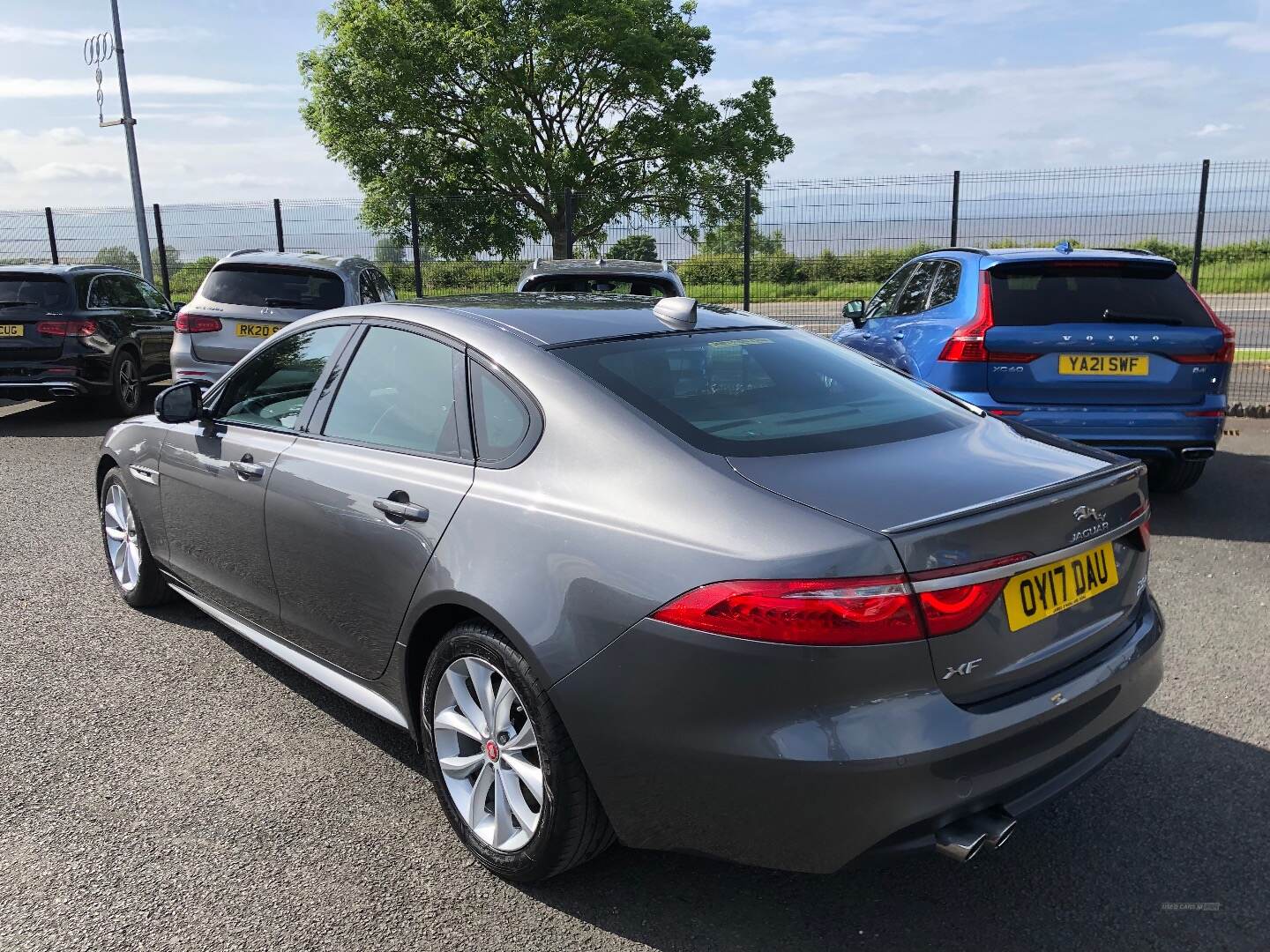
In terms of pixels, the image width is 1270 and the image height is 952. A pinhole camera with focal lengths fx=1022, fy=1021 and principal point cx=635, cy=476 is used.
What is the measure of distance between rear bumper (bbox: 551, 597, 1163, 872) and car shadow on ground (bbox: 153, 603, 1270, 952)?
0.06 meters

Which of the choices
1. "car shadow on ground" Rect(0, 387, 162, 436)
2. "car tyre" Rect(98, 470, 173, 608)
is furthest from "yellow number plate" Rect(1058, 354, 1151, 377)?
"car shadow on ground" Rect(0, 387, 162, 436)

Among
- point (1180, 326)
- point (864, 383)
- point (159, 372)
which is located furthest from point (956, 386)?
point (159, 372)

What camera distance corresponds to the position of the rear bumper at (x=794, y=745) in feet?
6.82

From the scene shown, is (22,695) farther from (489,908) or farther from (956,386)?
(956,386)

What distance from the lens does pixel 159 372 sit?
Answer: 1152 centimetres

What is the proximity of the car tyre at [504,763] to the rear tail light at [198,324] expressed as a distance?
7.13 metres

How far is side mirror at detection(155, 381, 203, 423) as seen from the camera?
158 inches

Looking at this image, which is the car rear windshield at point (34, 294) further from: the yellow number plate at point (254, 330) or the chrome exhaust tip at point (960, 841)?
the chrome exhaust tip at point (960, 841)

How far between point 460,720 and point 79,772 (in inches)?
58.0

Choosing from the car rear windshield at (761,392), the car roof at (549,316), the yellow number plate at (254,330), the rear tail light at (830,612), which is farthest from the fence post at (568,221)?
the rear tail light at (830,612)

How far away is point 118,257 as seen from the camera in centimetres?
1900

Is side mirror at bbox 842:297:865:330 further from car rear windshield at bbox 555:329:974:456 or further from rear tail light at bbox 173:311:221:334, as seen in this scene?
rear tail light at bbox 173:311:221:334

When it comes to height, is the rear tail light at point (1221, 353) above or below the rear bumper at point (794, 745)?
above

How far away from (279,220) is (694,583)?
51.3 feet
